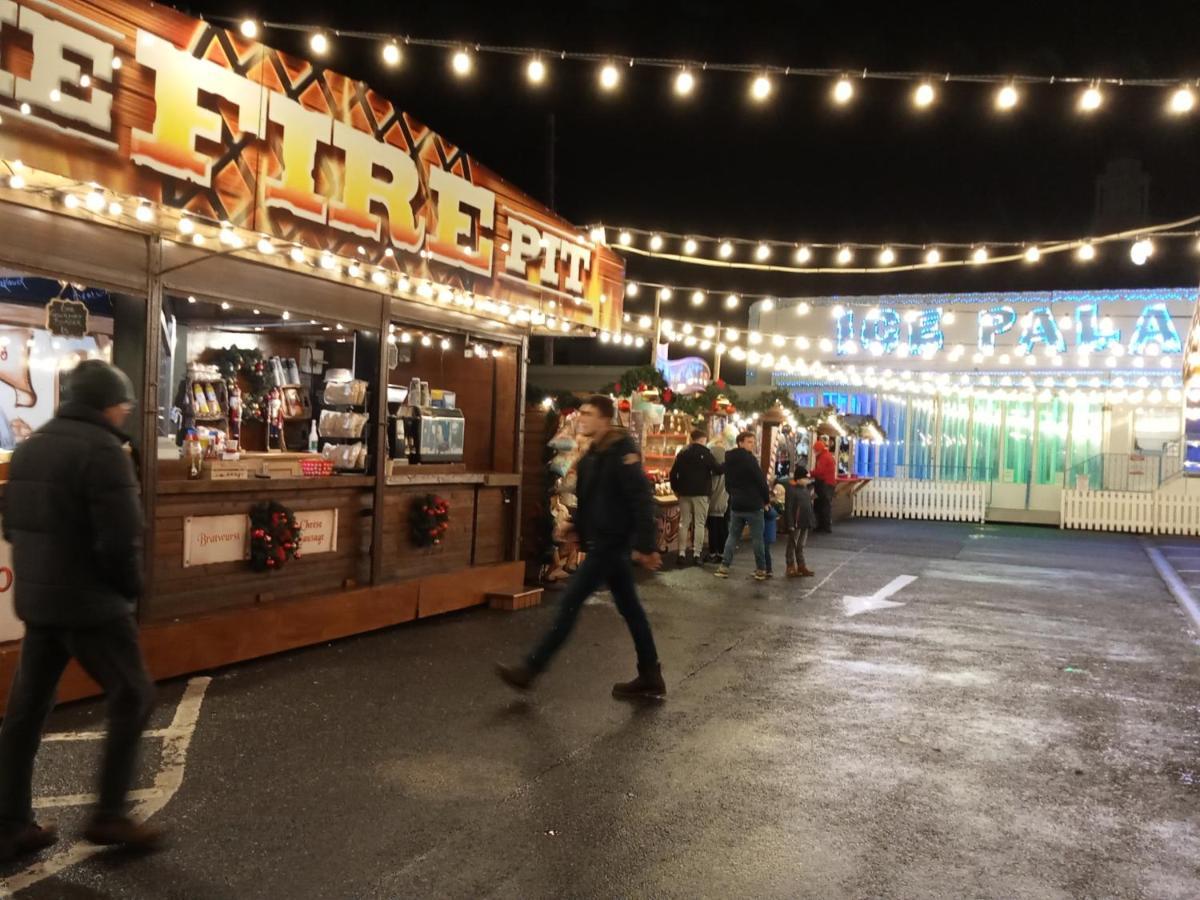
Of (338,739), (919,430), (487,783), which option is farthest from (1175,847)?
(919,430)

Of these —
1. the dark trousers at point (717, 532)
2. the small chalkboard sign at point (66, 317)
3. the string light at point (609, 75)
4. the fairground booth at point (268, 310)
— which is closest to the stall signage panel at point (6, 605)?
the fairground booth at point (268, 310)

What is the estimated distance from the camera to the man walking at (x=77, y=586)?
12.2ft

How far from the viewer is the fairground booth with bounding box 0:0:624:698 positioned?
565cm

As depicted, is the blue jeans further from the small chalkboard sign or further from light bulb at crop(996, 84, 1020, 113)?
the small chalkboard sign

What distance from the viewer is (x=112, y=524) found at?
145 inches

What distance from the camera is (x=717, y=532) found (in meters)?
14.5

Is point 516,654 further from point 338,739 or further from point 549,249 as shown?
point 549,249

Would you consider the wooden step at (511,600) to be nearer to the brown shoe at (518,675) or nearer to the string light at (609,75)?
the brown shoe at (518,675)

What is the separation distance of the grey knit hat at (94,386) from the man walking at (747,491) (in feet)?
28.7

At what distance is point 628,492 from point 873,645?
341 centimetres

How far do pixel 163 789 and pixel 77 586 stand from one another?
1.29m

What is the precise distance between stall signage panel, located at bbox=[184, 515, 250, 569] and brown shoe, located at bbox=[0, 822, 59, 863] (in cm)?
309

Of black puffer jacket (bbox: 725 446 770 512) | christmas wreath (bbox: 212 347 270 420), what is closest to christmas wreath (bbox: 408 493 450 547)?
christmas wreath (bbox: 212 347 270 420)

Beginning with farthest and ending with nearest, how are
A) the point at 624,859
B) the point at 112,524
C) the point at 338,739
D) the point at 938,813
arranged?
the point at 338,739 → the point at 938,813 → the point at 624,859 → the point at 112,524
